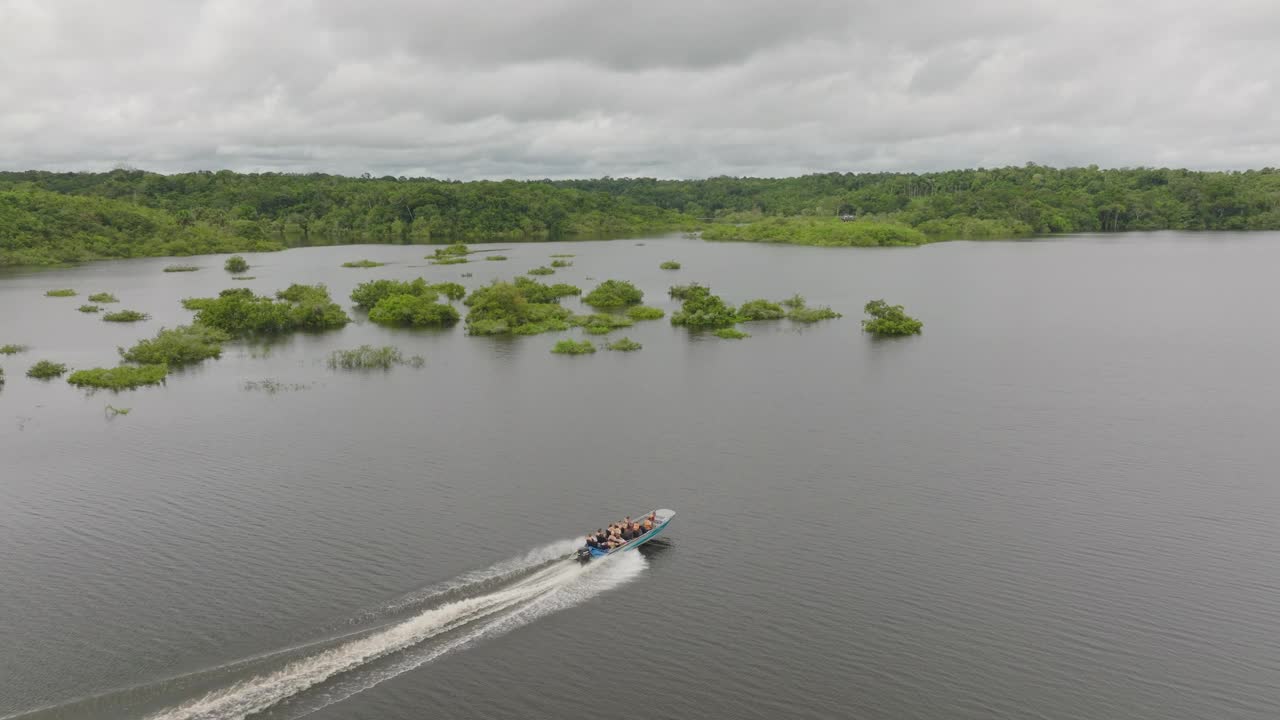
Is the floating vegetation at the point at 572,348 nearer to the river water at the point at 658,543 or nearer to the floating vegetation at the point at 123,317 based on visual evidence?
the river water at the point at 658,543

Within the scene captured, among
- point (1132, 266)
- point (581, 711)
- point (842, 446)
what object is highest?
point (1132, 266)

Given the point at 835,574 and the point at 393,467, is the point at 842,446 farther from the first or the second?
the point at 393,467

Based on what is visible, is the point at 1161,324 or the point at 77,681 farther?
the point at 1161,324

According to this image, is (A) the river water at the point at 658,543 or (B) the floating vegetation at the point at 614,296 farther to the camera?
(B) the floating vegetation at the point at 614,296

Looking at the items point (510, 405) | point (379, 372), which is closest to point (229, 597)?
point (510, 405)

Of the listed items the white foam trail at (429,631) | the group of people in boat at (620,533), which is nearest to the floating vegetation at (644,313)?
the group of people in boat at (620,533)

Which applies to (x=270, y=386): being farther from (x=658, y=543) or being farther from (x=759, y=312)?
(x=759, y=312)
